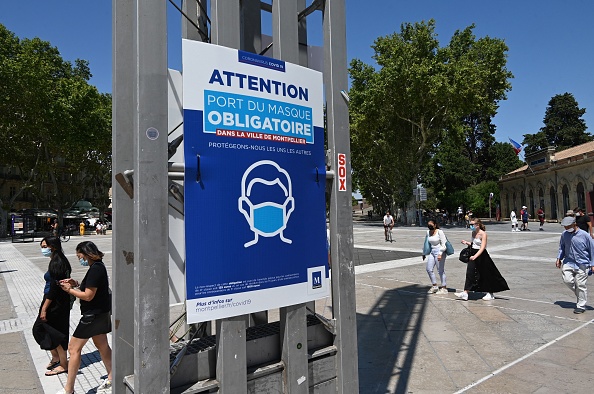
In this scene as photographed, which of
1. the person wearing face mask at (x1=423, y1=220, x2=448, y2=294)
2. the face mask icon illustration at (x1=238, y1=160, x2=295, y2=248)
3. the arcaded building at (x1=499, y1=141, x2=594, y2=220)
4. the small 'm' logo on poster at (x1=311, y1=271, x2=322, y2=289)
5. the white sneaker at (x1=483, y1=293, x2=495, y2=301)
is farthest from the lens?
the arcaded building at (x1=499, y1=141, x2=594, y2=220)

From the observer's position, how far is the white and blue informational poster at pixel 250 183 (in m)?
2.22

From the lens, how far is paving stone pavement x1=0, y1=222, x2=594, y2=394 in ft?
14.8

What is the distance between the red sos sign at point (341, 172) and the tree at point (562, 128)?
237 ft

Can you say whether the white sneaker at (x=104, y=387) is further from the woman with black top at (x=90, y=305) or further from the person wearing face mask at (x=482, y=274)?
the person wearing face mask at (x=482, y=274)

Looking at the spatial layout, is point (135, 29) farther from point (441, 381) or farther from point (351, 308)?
point (441, 381)

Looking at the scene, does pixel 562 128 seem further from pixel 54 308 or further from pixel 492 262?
pixel 54 308

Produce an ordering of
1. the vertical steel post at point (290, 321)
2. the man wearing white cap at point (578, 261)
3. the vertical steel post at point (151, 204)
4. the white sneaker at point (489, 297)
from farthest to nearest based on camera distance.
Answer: the white sneaker at point (489, 297) < the man wearing white cap at point (578, 261) < the vertical steel post at point (290, 321) < the vertical steel post at point (151, 204)

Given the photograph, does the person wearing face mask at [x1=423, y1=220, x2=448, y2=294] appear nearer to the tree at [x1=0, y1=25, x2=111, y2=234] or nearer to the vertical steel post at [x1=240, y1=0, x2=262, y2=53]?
the vertical steel post at [x1=240, y1=0, x2=262, y2=53]

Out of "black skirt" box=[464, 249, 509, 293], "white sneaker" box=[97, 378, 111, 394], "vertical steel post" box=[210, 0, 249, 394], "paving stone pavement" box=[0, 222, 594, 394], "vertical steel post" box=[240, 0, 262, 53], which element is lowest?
"white sneaker" box=[97, 378, 111, 394]

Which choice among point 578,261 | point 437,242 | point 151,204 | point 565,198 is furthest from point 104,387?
point 565,198

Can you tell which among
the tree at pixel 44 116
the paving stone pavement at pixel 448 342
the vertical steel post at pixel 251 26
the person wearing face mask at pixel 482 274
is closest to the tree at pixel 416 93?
the tree at pixel 44 116

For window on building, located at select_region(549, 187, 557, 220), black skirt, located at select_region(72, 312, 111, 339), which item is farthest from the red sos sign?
window on building, located at select_region(549, 187, 557, 220)

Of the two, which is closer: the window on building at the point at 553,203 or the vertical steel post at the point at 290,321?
the vertical steel post at the point at 290,321

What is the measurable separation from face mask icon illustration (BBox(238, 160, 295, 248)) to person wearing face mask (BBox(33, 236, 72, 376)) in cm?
333
